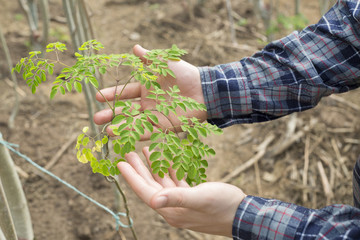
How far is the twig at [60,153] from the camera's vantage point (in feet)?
8.61

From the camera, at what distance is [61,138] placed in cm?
286

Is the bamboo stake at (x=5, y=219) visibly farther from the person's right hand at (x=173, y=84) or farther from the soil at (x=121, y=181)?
the soil at (x=121, y=181)

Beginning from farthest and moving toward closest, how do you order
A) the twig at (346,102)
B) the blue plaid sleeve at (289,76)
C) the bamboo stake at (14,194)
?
the twig at (346,102) → the bamboo stake at (14,194) → the blue plaid sleeve at (289,76)

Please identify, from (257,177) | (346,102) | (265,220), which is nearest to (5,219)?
(265,220)

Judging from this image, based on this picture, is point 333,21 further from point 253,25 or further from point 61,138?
point 253,25

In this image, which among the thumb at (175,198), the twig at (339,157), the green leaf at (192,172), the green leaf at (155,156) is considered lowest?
the twig at (339,157)

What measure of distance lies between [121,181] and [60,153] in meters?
0.51

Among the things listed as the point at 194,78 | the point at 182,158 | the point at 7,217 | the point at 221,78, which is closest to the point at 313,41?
the point at 221,78

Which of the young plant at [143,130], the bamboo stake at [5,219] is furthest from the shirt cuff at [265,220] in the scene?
the bamboo stake at [5,219]

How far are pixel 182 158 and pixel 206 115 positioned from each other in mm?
534

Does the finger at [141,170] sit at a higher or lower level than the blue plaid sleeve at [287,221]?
higher

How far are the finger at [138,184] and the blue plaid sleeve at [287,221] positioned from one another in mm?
317

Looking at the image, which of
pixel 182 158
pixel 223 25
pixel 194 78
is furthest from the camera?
pixel 223 25

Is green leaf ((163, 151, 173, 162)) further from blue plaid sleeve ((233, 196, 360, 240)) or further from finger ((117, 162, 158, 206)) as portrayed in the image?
blue plaid sleeve ((233, 196, 360, 240))
